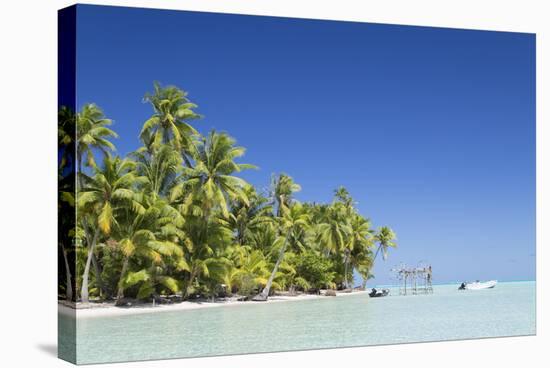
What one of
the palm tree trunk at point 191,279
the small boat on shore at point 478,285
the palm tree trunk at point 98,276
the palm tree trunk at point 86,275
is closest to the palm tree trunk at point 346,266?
the small boat on shore at point 478,285

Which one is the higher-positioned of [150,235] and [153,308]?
[150,235]

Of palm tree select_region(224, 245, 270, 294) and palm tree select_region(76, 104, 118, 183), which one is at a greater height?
palm tree select_region(76, 104, 118, 183)

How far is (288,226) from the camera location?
19016 mm

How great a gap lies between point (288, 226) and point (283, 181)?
2.20 m

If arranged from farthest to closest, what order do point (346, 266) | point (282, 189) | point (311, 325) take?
1. point (346, 266)
2. point (282, 189)
3. point (311, 325)

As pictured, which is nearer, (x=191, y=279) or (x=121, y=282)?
(x=121, y=282)

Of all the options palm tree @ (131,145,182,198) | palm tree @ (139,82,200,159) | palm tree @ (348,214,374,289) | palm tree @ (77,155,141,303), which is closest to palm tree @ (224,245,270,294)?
palm tree @ (348,214,374,289)

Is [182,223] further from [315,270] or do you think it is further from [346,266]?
[346,266]

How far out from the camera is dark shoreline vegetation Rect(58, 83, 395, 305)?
14.3 meters

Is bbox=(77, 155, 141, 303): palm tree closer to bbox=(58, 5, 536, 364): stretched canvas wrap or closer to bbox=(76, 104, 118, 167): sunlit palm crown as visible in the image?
bbox=(58, 5, 536, 364): stretched canvas wrap

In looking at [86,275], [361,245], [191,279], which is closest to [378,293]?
[361,245]

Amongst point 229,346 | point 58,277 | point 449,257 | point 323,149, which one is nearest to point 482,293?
point 449,257

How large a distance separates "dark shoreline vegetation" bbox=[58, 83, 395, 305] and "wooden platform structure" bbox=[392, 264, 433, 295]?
25.0 inches

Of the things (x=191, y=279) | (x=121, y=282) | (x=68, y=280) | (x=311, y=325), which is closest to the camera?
(x=68, y=280)
